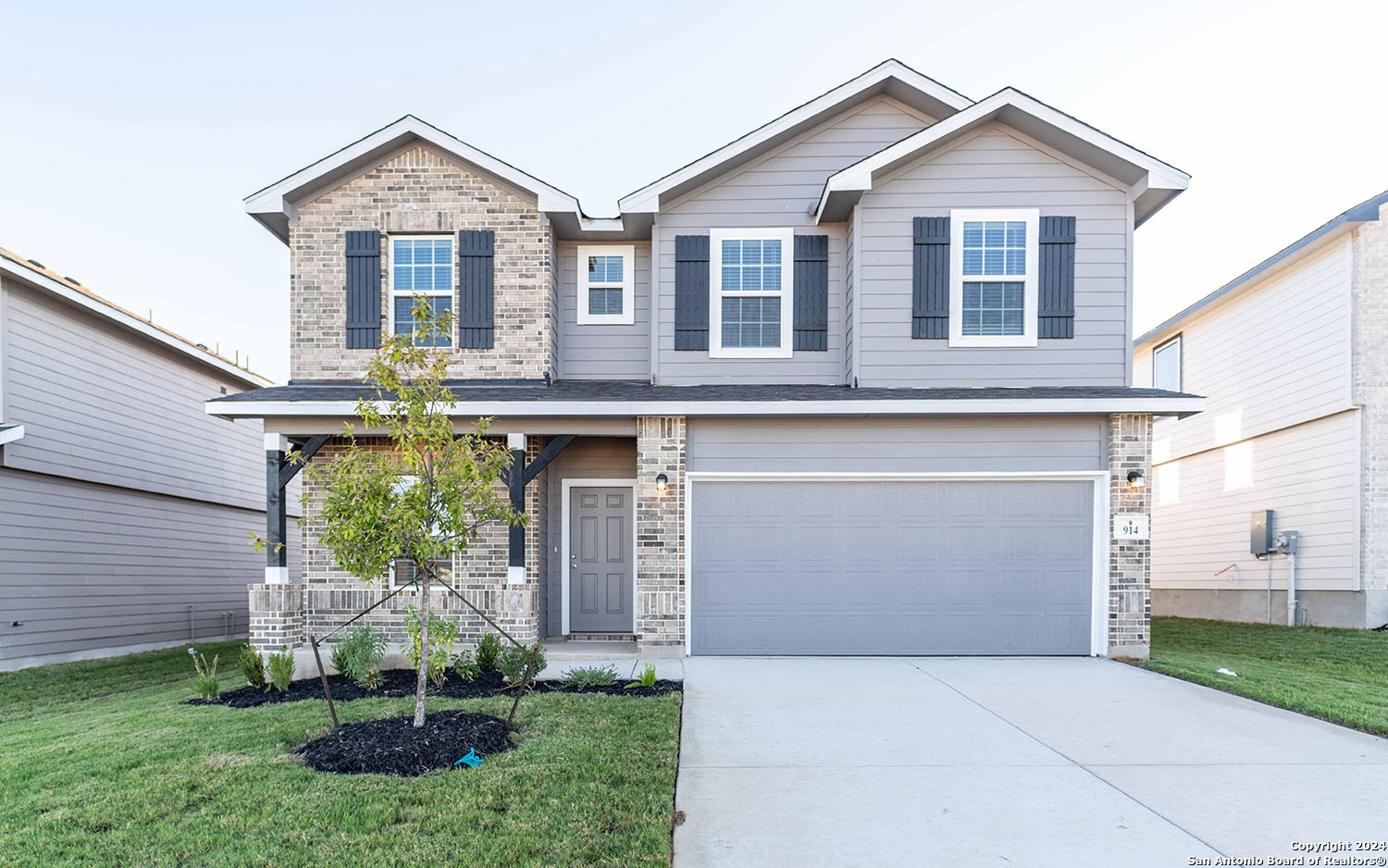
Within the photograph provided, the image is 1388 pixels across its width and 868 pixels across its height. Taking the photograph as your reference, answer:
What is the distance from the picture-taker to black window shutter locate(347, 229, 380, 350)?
953 centimetres

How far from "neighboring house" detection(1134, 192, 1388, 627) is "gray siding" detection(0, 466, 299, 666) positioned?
16.7 m

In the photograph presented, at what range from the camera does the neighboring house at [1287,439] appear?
1109 centimetres

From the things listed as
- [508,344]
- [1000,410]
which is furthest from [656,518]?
[1000,410]

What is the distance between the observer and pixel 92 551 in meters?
11.1

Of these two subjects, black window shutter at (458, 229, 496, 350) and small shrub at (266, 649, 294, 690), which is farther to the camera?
black window shutter at (458, 229, 496, 350)

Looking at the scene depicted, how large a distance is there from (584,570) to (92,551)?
767 cm

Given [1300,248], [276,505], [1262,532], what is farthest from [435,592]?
[1300,248]

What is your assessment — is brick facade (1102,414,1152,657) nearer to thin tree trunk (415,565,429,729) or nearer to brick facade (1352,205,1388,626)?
brick facade (1352,205,1388,626)

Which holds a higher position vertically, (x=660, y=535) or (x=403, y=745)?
(x=660, y=535)

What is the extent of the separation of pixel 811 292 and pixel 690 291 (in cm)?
158

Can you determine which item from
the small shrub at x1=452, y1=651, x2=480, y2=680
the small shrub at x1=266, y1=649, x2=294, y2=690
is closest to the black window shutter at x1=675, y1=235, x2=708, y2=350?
the small shrub at x1=452, y1=651, x2=480, y2=680

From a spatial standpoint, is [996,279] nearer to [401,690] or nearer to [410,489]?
[410,489]

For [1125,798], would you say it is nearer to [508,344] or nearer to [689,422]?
[689,422]

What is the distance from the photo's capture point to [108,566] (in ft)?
37.3
